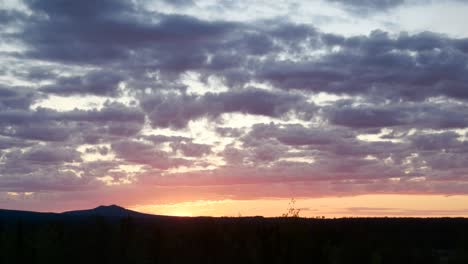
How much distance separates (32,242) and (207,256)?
32.9 feet

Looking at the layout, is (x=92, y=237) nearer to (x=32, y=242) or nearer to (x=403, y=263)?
(x=32, y=242)

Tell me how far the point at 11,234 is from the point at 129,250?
27.0 ft

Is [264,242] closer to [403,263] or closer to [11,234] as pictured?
[403,263]

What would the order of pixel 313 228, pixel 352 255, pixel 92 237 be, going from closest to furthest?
1. pixel 352 255
2. pixel 92 237
3. pixel 313 228

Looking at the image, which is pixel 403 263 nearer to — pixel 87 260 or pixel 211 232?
pixel 211 232

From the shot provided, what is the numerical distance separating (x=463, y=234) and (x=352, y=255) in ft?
22.4

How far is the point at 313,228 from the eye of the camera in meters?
46.1

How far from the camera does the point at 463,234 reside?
41.4 meters

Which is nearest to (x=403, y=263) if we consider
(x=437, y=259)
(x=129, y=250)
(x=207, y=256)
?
(x=437, y=259)

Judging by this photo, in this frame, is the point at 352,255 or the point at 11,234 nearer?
the point at 352,255

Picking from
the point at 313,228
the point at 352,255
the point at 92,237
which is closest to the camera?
the point at 352,255

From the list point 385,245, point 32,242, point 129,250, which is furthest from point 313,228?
point 32,242

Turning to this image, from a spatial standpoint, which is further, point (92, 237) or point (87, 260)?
point (92, 237)

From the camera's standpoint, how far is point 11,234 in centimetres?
4403
